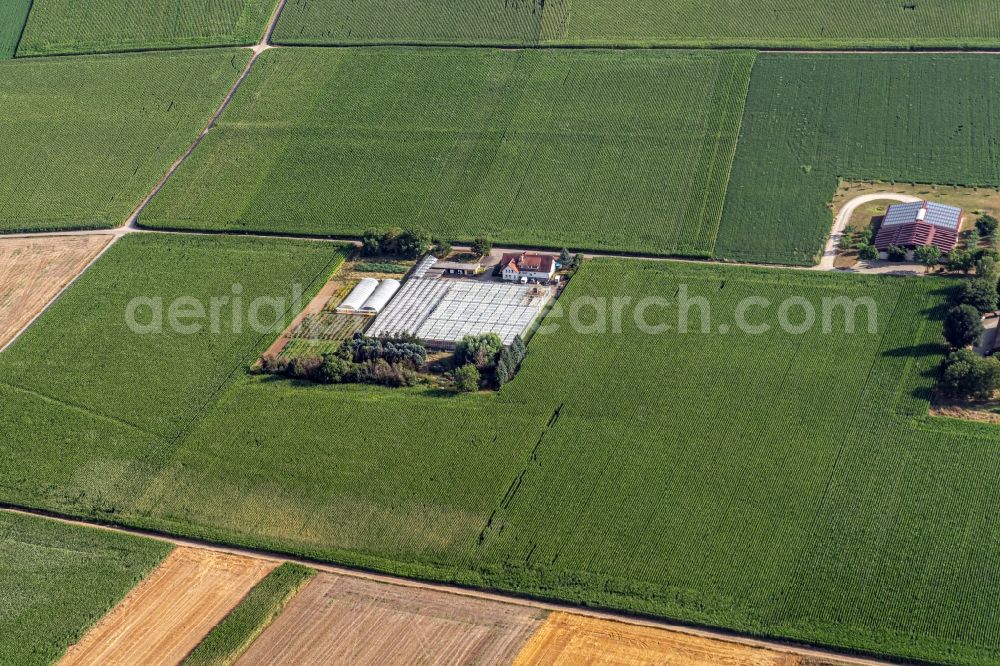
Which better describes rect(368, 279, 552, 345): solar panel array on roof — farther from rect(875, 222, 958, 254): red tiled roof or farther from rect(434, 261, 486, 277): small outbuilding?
rect(875, 222, 958, 254): red tiled roof

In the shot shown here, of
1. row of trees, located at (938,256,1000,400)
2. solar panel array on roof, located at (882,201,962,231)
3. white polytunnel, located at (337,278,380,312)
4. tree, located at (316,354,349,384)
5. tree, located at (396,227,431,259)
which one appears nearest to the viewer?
row of trees, located at (938,256,1000,400)

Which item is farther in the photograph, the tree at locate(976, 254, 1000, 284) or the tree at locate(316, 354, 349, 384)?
the tree at locate(976, 254, 1000, 284)

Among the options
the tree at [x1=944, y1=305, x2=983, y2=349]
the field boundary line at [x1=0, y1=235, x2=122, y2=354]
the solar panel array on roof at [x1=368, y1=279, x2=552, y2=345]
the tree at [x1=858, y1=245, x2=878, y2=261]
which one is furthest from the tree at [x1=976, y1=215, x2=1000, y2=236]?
the field boundary line at [x1=0, y1=235, x2=122, y2=354]

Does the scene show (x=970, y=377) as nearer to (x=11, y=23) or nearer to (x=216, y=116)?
(x=216, y=116)

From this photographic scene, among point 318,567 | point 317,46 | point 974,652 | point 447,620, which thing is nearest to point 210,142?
point 317,46

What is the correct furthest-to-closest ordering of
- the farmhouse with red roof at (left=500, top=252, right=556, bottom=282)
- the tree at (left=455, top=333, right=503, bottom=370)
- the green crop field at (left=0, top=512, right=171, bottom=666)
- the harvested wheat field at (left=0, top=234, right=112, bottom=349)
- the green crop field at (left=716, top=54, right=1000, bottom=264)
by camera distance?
the harvested wheat field at (left=0, top=234, right=112, bottom=349) → the green crop field at (left=716, top=54, right=1000, bottom=264) → the farmhouse with red roof at (left=500, top=252, right=556, bottom=282) → the tree at (left=455, top=333, right=503, bottom=370) → the green crop field at (left=0, top=512, right=171, bottom=666)

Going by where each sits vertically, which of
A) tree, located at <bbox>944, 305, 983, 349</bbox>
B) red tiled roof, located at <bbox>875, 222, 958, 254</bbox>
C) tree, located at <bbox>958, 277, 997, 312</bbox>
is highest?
red tiled roof, located at <bbox>875, 222, 958, 254</bbox>

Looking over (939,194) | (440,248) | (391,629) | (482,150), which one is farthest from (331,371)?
(939,194)
